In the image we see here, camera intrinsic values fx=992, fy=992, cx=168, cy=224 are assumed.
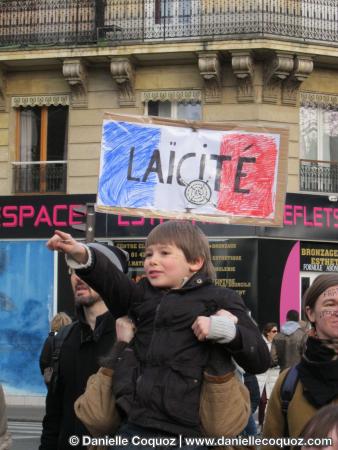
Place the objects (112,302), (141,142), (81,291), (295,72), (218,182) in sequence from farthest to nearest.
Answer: (295,72), (141,142), (218,182), (81,291), (112,302)

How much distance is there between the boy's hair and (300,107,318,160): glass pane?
17.6 metres

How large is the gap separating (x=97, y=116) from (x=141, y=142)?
771cm

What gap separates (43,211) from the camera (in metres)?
21.8

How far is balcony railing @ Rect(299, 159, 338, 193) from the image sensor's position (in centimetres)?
2112

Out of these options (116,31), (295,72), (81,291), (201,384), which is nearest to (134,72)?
(116,31)

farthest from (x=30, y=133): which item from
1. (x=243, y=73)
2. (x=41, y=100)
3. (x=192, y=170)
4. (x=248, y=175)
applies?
(x=192, y=170)

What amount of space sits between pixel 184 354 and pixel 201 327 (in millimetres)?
149

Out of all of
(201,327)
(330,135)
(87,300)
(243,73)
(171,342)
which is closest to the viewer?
(201,327)

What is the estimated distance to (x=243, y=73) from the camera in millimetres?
20422

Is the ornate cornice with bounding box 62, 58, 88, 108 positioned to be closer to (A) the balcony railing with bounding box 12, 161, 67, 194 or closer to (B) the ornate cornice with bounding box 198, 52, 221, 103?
(A) the balcony railing with bounding box 12, 161, 67, 194

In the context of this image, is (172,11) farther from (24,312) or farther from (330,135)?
(24,312)

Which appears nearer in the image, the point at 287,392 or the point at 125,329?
the point at 125,329

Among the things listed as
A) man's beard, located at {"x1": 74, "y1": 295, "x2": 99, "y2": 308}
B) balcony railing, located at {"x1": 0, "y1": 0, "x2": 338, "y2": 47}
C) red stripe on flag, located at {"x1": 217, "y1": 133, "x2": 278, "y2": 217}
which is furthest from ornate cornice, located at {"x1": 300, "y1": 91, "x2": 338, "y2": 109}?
man's beard, located at {"x1": 74, "y1": 295, "x2": 99, "y2": 308}

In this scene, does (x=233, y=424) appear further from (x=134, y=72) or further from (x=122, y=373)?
(x=134, y=72)
